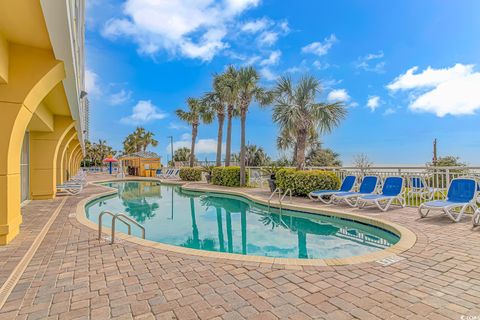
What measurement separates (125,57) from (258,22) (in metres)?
9.51

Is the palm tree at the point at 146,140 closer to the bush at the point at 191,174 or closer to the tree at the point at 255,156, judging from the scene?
the tree at the point at 255,156

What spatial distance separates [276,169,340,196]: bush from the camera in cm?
1012

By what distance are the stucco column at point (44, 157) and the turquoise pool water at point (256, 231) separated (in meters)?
1.85

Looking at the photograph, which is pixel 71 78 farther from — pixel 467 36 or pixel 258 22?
pixel 467 36

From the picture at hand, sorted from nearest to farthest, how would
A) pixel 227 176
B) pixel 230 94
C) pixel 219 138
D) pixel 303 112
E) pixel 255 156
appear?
pixel 303 112
pixel 230 94
pixel 227 176
pixel 219 138
pixel 255 156

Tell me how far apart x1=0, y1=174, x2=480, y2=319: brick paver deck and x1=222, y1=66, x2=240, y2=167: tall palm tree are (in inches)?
498

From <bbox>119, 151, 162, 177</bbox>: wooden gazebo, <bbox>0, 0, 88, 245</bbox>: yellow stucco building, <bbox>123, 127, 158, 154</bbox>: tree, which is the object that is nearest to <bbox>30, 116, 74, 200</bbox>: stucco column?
<bbox>0, 0, 88, 245</bbox>: yellow stucco building

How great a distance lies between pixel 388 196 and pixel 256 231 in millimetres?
4046

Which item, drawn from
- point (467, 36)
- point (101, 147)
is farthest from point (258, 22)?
point (101, 147)

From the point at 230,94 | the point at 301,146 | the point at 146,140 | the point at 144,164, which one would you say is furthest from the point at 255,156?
the point at 146,140

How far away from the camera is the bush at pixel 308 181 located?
1012cm

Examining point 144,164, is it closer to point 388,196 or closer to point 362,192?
point 362,192

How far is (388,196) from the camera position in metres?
7.79

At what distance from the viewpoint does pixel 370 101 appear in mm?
18266
